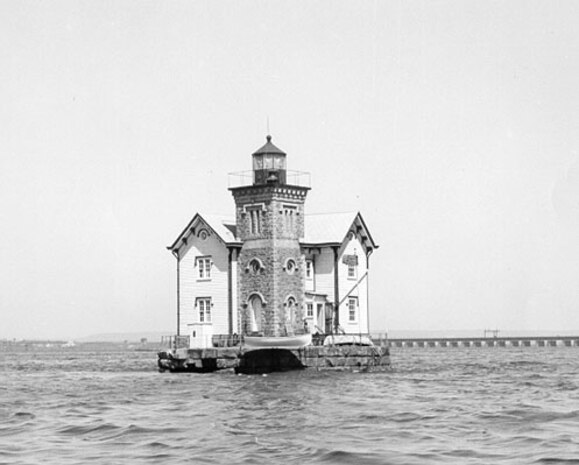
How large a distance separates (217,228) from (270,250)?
4011 mm

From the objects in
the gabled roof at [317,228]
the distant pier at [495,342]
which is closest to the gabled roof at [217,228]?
the gabled roof at [317,228]

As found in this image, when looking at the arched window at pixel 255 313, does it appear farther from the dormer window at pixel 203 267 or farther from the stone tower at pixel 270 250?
the dormer window at pixel 203 267

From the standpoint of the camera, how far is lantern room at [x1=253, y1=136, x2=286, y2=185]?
211 feet

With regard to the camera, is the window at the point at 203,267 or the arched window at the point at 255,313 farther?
the window at the point at 203,267

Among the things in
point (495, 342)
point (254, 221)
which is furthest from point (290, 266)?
point (495, 342)

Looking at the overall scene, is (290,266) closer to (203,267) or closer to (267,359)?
(203,267)

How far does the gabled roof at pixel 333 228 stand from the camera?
218 feet

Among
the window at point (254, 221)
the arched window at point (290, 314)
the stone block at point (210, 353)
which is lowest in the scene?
the stone block at point (210, 353)

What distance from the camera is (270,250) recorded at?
62844mm

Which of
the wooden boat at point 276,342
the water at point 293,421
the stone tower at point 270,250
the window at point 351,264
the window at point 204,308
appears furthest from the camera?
the window at point 351,264

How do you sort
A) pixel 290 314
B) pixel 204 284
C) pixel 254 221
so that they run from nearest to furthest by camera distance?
pixel 290 314 < pixel 254 221 < pixel 204 284

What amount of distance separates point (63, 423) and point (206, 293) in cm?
2891

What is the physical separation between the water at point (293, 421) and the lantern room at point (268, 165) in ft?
36.5

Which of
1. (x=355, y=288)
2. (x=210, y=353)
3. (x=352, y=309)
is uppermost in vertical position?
(x=355, y=288)
